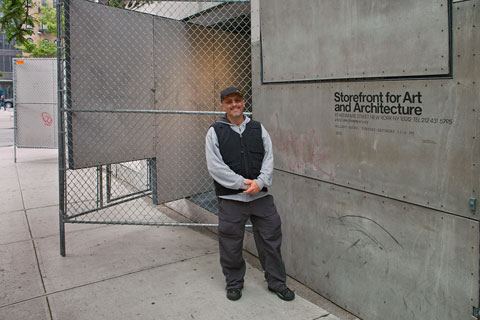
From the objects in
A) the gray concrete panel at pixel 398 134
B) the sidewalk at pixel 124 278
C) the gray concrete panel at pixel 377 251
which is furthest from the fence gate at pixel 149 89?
the gray concrete panel at pixel 377 251

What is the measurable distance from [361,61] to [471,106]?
88 cm

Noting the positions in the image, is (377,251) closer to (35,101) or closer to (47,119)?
(47,119)

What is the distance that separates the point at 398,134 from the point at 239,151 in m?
1.25

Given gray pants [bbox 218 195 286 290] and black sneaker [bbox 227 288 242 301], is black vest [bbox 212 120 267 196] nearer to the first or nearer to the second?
gray pants [bbox 218 195 286 290]

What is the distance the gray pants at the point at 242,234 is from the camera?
354 centimetres

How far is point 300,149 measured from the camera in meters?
3.77

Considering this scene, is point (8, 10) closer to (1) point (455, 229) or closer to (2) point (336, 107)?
(2) point (336, 107)

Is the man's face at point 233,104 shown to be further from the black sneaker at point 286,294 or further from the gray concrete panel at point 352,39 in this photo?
the black sneaker at point 286,294

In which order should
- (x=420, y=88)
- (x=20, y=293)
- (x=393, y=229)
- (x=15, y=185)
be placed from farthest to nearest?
(x=15, y=185) → (x=20, y=293) → (x=393, y=229) → (x=420, y=88)

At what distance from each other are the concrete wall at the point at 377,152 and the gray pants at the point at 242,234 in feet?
1.21

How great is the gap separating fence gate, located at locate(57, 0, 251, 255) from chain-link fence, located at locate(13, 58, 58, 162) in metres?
5.35

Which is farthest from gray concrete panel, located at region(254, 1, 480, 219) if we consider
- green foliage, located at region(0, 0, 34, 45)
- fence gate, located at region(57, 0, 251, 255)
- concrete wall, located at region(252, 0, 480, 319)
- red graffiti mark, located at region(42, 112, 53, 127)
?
red graffiti mark, located at region(42, 112, 53, 127)

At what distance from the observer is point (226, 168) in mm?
3400

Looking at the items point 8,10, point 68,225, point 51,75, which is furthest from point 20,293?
point 51,75
